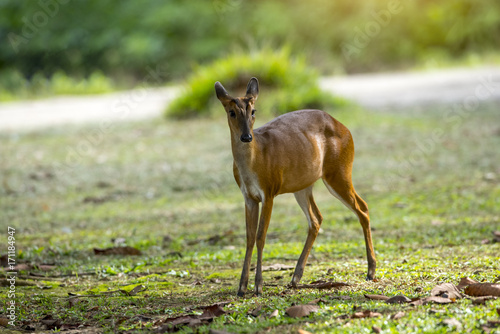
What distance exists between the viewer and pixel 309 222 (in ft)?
16.2

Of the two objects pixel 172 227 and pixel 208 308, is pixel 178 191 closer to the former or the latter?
pixel 172 227

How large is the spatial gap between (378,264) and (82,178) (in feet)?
19.0

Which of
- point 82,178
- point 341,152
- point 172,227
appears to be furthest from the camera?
point 82,178

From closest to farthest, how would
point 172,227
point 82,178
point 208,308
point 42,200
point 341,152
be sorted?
point 208,308 → point 341,152 → point 172,227 → point 42,200 → point 82,178

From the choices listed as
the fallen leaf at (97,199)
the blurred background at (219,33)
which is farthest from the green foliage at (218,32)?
the fallen leaf at (97,199)

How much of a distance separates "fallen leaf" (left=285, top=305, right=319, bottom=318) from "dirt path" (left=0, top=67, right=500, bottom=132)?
34.6ft

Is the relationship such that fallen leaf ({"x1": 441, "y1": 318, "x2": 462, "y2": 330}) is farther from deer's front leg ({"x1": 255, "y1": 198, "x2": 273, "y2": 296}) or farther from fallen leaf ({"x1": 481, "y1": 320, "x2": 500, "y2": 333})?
deer's front leg ({"x1": 255, "y1": 198, "x2": 273, "y2": 296})

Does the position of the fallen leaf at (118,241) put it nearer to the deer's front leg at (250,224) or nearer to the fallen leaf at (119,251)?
the fallen leaf at (119,251)

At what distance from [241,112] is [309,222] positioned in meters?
1.14

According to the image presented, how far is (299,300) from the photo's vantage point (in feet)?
13.8

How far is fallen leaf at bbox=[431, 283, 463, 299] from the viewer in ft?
Answer: 13.1

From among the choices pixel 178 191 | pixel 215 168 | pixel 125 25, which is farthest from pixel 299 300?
pixel 125 25

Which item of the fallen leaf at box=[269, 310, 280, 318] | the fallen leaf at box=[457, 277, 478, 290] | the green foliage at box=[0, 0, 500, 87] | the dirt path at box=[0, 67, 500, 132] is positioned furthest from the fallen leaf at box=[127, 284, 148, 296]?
the green foliage at box=[0, 0, 500, 87]

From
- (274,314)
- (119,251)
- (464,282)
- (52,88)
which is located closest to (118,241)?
(119,251)
